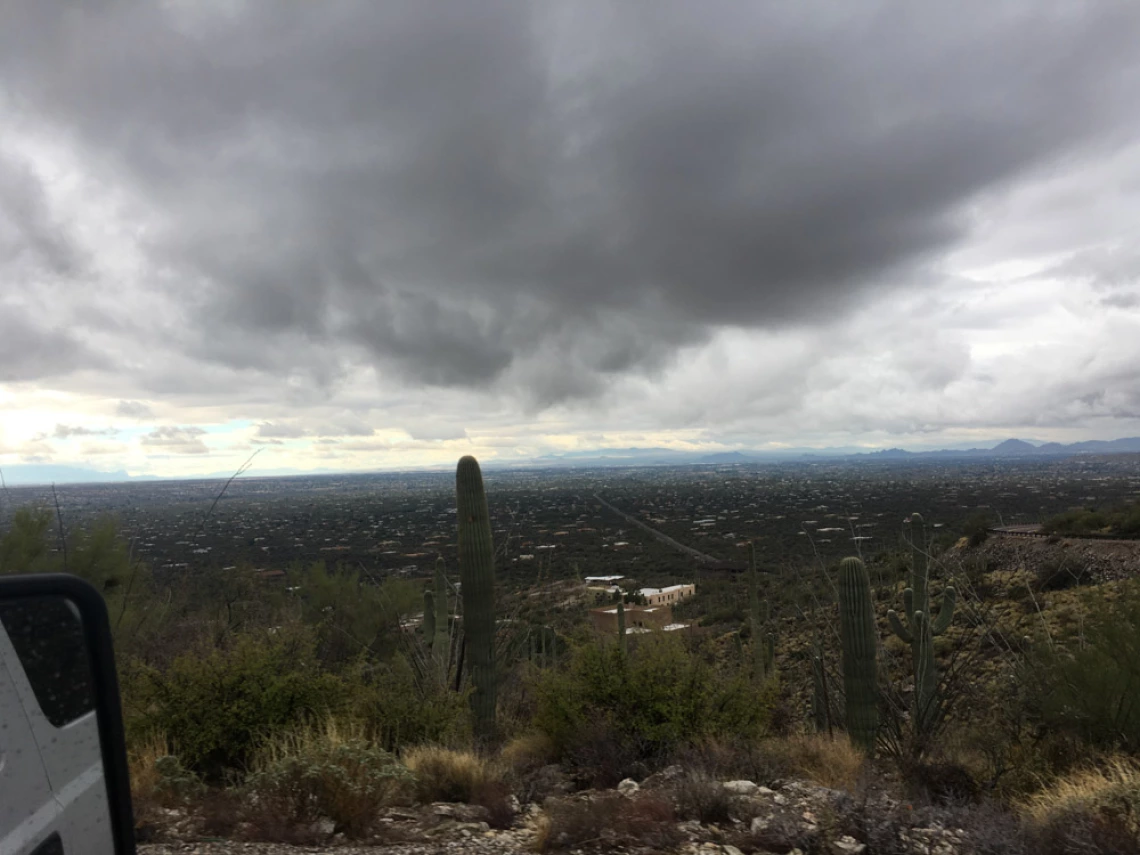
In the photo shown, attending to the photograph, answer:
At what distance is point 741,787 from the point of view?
6.66m

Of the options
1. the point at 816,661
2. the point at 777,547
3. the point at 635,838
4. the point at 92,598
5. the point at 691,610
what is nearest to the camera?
the point at 92,598

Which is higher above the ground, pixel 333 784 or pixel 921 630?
pixel 333 784

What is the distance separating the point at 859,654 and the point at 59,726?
9.71 meters

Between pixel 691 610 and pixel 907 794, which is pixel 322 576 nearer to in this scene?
pixel 691 610

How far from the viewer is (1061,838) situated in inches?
195

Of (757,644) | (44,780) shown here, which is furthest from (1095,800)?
(757,644)

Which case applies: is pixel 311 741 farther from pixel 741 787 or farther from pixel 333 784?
pixel 741 787

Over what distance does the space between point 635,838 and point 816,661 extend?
7422 mm

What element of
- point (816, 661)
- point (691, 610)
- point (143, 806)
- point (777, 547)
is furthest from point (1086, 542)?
point (143, 806)

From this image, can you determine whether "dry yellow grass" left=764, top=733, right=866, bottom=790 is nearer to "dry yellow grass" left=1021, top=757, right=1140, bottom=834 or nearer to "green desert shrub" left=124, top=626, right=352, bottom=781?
"dry yellow grass" left=1021, top=757, right=1140, bottom=834

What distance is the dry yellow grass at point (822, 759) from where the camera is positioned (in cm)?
766

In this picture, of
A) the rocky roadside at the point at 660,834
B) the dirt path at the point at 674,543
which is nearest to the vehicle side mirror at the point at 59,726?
the rocky roadside at the point at 660,834

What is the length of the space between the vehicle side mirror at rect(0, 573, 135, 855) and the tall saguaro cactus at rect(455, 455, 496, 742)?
27.7 ft

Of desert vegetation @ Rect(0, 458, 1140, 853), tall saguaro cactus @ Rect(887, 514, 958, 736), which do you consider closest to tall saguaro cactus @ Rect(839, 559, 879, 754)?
desert vegetation @ Rect(0, 458, 1140, 853)
